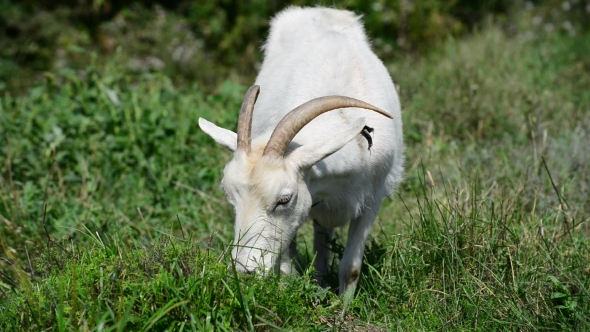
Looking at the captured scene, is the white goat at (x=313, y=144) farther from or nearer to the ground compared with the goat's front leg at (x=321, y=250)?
farther from the ground

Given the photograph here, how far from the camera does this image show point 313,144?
12.1 ft

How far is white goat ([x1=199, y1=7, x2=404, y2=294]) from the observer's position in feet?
11.7

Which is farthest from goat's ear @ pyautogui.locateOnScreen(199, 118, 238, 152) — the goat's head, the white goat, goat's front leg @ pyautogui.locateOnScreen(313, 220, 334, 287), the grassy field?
goat's front leg @ pyautogui.locateOnScreen(313, 220, 334, 287)

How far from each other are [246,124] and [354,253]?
1.17m

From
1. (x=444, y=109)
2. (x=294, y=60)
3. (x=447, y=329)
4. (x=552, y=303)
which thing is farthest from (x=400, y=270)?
(x=444, y=109)

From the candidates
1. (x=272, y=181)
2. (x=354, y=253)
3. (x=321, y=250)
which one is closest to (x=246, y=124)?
(x=272, y=181)

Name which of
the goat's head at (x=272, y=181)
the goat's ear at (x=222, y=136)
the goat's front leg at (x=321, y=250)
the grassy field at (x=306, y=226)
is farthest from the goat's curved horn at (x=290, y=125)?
the goat's front leg at (x=321, y=250)

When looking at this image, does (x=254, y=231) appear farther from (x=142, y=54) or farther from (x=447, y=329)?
(x=142, y=54)

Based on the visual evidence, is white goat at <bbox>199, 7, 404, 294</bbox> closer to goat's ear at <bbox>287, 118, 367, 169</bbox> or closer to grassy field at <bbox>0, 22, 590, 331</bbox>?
goat's ear at <bbox>287, 118, 367, 169</bbox>

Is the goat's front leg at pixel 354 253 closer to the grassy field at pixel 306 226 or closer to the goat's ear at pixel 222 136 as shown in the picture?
the grassy field at pixel 306 226

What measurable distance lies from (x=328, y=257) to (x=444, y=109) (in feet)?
8.80

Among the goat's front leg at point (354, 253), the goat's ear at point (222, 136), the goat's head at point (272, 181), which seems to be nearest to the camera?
the goat's head at point (272, 181)

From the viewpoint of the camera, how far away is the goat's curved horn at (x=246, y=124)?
366cm

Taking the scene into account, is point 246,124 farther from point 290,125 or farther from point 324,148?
point 324,148
